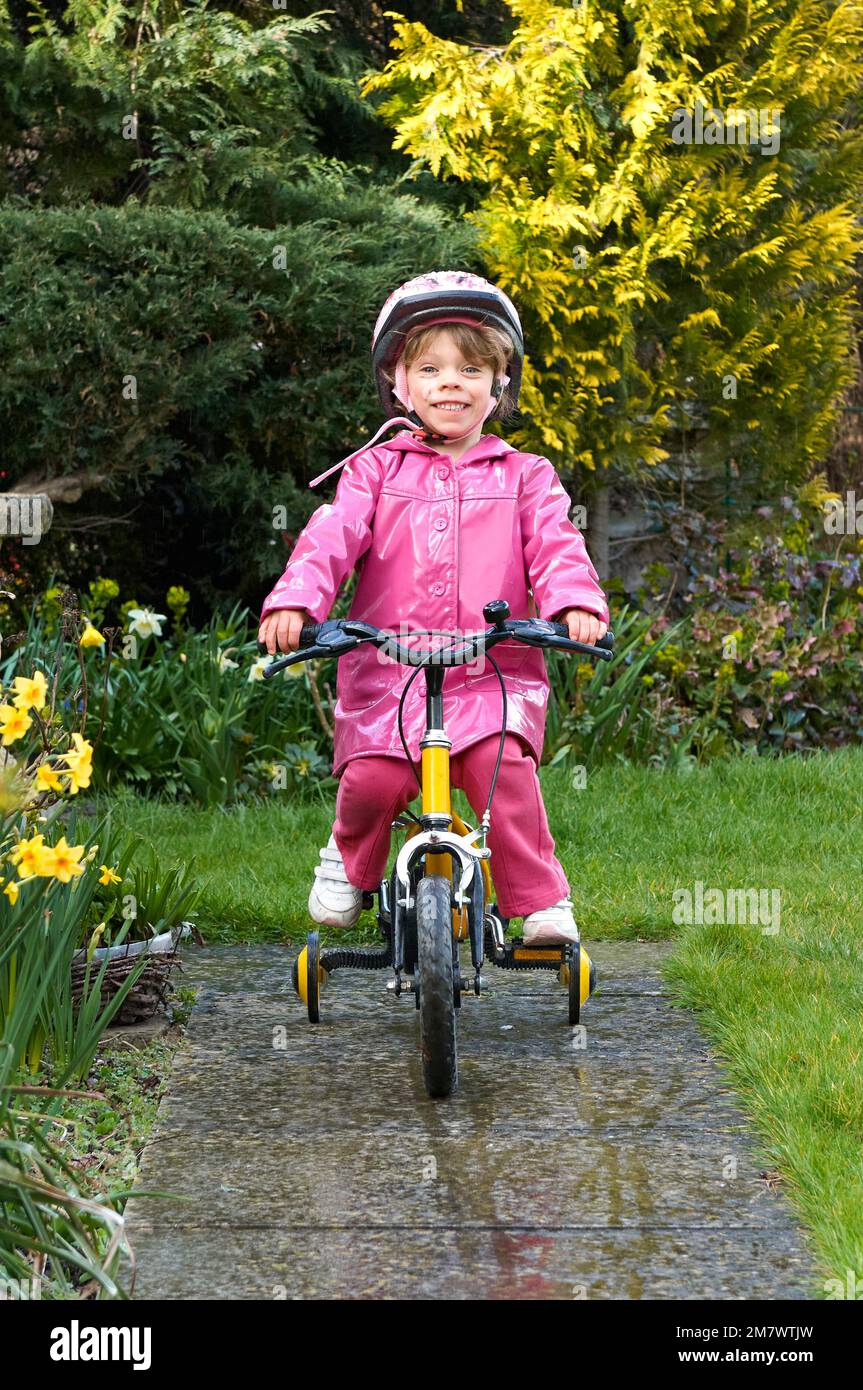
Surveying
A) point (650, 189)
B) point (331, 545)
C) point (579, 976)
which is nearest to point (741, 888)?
point (579, 976)

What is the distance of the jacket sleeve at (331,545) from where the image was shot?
319cm

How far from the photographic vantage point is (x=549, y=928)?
335 cm

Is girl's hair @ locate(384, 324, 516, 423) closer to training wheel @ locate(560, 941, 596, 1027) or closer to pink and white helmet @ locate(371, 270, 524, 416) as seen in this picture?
pink and white helmet @ locate(371, 270, 524, 416)

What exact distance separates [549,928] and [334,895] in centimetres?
50

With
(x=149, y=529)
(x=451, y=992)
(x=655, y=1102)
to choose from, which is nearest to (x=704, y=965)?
(x=655, y=1102)

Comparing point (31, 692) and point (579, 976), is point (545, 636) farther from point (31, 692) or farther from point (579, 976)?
point (31, 692)

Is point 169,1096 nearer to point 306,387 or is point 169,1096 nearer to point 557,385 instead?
point 306,387

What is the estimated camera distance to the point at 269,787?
6.00 m

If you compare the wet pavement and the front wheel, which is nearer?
the wet pavement

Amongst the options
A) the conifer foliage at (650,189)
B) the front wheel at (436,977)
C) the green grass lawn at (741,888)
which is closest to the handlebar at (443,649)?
the front wheel at (436,977)

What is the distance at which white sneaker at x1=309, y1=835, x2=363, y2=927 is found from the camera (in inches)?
138

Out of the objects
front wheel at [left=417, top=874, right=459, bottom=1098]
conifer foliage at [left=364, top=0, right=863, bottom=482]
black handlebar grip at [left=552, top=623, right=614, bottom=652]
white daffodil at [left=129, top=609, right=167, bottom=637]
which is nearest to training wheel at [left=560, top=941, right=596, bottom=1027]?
front wheel at [left=417, top=874, right=459, bottom=1098]

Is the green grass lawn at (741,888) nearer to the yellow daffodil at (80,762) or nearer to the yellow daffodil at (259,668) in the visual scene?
the yellow daffodil at (259,668)

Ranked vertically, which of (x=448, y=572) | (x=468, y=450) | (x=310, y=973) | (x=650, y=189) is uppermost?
(x=650, y=189)
